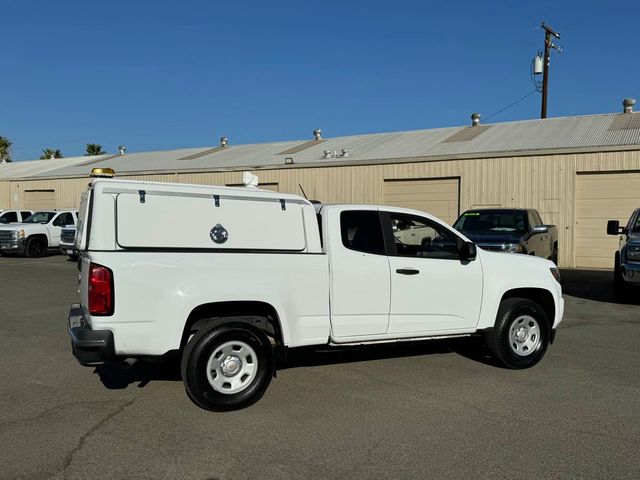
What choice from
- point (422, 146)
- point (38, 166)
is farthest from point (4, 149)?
point (422, 146)

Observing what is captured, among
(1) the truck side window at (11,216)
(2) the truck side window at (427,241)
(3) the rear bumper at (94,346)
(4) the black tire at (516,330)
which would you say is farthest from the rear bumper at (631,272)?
(1) the truck side window at (11,216)

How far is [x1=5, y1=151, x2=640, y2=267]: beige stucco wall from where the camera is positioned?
18.0 meters

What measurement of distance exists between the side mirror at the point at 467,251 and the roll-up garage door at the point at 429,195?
13.9 meters

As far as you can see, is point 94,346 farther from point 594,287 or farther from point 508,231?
point 594,287

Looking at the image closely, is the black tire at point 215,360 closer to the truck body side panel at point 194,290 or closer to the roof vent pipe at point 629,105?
the truck body side panel at point 194,290

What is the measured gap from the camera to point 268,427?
4.62 metres

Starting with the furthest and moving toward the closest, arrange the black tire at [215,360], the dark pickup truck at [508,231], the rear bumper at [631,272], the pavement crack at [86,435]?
1. the dark pickup truck at [508,231]
2. the rear bumper at [631,272]
3. the black tire at [215,360]
4. the pavement crack at [86,435]

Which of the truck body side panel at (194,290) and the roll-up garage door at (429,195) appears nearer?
the truck body side panel at (194,290)

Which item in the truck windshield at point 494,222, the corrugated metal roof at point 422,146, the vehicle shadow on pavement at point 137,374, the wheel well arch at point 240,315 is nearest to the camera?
the wheel well arch at point 240,315

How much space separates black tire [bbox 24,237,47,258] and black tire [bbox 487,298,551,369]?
19.8 metres

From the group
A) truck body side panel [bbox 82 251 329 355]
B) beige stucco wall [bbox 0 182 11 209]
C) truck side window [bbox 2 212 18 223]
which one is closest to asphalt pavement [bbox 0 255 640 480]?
truck body side panel [bbox 82 251 329 355]

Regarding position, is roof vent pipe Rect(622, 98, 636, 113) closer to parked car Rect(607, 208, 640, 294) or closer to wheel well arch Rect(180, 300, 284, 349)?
parked car Rect(607, 208, 640, 294)

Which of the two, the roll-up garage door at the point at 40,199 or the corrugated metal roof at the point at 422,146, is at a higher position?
the corrugated metal roof at the point at 422,146

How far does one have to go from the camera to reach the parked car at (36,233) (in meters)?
21.2
